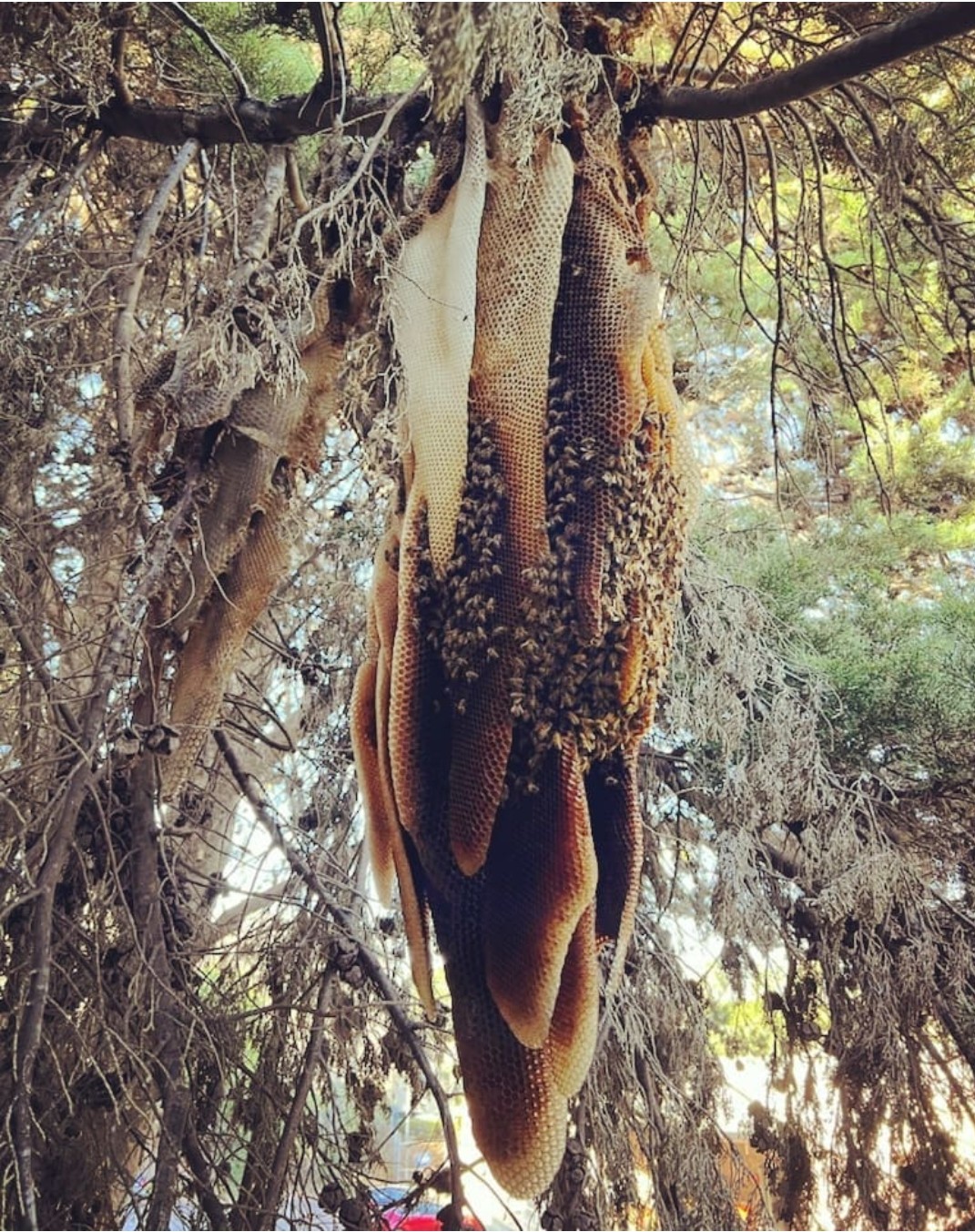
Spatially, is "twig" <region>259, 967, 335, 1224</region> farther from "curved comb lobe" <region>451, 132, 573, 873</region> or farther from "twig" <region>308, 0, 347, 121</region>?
"twig" <region>308, 0, 347, 121</region>

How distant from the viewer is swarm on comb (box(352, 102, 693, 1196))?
102 centimetres

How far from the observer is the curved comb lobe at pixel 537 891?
1.00 metres

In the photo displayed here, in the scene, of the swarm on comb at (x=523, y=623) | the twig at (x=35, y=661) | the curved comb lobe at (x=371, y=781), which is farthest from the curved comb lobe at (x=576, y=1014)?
the twig at (x=35, y=661)

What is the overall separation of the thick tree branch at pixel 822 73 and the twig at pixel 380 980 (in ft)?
3.69

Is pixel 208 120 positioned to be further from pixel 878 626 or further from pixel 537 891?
pixel 878 626

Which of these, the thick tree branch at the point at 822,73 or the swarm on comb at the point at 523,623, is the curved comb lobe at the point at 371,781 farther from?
the thick tree branch at the point at 822,73

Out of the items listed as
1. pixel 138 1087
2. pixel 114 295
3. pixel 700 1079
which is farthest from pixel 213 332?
pixel 700 1079

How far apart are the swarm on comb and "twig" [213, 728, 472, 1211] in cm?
35

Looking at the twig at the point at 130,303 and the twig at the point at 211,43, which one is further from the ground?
the twig at the point at 211,43

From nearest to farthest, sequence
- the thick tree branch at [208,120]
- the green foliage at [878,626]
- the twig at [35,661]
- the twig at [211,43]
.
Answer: the twig at [35,661] < the twig at [211,43] < the thick tree branch at [208,120] < the green foliage at [878,626]

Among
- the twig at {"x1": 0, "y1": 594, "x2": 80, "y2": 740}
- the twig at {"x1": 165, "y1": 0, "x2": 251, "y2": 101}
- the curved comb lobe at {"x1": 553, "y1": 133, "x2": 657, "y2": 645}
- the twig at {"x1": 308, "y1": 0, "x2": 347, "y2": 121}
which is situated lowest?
the twig at {"x1": 0, "y1": 594, "x2": 80, "y2": 740}

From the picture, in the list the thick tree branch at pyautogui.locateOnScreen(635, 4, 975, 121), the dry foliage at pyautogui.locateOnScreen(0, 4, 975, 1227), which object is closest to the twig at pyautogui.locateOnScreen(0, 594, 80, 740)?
the dry foliage at pyautogui.locateOnScreen(0, 4, 975, 1227)

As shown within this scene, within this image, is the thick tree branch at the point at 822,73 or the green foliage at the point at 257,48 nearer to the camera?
the thick tree branch at the point at 822,73

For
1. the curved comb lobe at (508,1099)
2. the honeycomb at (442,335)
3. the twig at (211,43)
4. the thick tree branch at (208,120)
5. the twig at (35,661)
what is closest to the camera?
the curved comb lobe at (508,1099)
